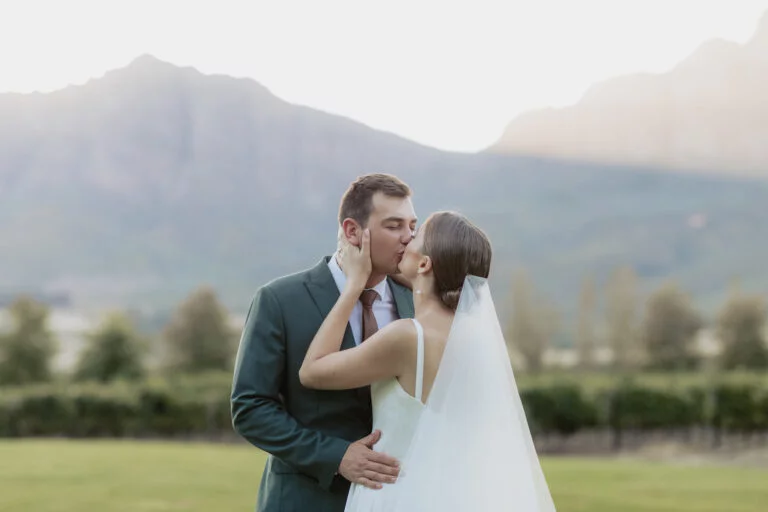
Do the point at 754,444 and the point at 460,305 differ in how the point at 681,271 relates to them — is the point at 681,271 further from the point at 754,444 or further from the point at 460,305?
the point at 460,305

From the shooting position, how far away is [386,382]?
3537 millimetres

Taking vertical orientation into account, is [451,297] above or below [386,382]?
above

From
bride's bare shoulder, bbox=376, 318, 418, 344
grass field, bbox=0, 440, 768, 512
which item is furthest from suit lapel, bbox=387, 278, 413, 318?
grass field, bbox=0, 440, 768, 512

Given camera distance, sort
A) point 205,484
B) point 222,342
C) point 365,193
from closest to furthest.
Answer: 1. point 365,193
2. point 205,484
3. point 222,342

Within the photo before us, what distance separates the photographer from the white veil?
3486 mm

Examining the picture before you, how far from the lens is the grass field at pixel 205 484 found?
1573cm

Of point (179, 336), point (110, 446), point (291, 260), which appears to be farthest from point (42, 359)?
point (291, 260)

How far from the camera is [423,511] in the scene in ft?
11.3

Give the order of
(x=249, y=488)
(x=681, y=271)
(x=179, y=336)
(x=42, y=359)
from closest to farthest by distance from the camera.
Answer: (x=249, y=488), (x=42, y=359), (x=179, y=336), (x=681, y=271)

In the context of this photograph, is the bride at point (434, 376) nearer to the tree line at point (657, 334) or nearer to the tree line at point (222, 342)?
the tree line at point (657, 334)

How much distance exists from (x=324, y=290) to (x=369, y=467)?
76 centimetres

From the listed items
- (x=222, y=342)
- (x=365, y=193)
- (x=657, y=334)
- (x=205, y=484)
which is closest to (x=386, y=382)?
(x=365, y=193)

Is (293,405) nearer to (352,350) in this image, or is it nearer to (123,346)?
(352,350)

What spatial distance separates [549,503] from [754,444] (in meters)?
36.8
